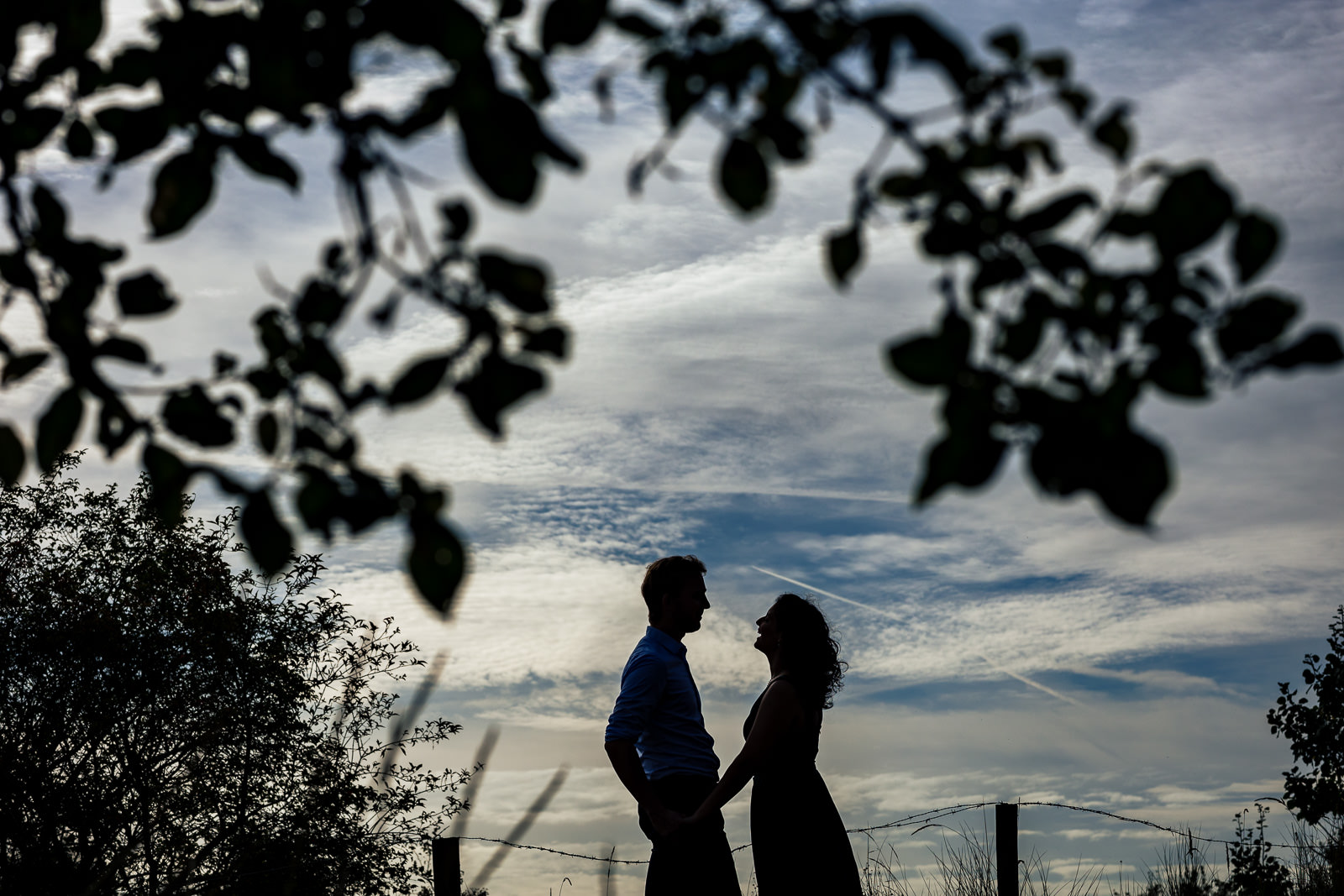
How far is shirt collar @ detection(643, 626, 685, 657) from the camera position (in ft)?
18.1

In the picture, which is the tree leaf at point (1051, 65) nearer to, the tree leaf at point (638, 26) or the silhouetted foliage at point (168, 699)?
the tree leaf at point (638, 26)

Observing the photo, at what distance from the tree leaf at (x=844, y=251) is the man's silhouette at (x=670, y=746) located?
3845 millimetres

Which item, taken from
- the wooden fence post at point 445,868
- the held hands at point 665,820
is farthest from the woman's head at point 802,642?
the wooden fence post at point 445,868

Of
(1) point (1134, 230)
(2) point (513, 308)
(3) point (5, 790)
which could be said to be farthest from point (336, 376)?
(3) point (5, 790)

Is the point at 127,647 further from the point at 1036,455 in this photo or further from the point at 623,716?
the point at 1036,455

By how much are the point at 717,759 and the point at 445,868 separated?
229cm

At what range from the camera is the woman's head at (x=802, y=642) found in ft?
18.5

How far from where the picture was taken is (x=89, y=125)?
2473 mm

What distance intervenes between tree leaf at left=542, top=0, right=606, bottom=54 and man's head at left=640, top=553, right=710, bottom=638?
4.14 metres

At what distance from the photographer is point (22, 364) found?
2113 mm

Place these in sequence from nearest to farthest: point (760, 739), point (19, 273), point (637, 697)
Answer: point (19, 273) → point (637, 697) → point (760, 739)

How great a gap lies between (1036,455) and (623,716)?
4040 mm

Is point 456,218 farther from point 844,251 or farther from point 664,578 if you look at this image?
point 664,578

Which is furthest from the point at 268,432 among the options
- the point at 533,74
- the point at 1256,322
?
the point at 1256,322
